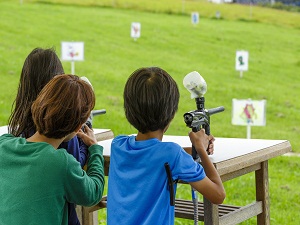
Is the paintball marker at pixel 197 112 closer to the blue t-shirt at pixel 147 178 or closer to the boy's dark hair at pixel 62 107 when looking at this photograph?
the blue t-shirt at pixel 147 178

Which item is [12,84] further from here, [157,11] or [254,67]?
[157,11]

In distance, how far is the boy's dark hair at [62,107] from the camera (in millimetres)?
3211

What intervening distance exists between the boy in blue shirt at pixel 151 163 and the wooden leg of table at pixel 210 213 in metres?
0.59

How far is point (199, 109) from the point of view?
11.7 feet

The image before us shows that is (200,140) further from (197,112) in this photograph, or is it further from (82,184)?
(82,184)

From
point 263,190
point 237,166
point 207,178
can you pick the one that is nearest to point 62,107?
point 207,178

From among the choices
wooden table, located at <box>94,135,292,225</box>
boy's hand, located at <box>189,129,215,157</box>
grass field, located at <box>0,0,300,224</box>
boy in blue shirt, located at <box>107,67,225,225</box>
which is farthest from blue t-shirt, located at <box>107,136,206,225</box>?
grass field, located at <box>0,0,300,224</box>

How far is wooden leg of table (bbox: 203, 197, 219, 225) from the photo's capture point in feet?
13.0

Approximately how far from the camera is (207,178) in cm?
333

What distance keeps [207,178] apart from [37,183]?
2.31 feet

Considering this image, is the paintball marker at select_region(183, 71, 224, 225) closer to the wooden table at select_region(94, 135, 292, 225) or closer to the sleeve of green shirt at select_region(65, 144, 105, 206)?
the wooden table at select_region(94, 135, 292, 225)

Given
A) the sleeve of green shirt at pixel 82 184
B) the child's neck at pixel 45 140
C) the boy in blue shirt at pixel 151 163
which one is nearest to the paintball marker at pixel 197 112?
the boy in blue shirt at pixel 151 163

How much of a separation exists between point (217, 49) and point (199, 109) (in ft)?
81.2

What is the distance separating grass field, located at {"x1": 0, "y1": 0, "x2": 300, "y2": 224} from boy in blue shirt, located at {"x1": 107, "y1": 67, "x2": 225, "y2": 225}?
3692 millimetres
